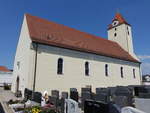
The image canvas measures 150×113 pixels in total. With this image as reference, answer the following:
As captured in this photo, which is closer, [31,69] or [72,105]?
[72,105]

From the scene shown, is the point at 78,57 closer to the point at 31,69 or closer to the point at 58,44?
the point at 58,44

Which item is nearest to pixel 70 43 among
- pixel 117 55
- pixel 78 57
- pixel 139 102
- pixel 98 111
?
pixel 78 57

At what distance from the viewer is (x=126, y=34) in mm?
29484

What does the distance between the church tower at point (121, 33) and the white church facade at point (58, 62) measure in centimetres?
485

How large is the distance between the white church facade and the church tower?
4.85 meters

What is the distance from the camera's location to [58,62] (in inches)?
667

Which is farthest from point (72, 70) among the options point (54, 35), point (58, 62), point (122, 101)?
point (122, 101)

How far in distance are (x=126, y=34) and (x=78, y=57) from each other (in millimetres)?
15491

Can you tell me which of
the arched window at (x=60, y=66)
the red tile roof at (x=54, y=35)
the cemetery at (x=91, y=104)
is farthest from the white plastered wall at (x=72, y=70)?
the cemetery at (x=91, y=104)

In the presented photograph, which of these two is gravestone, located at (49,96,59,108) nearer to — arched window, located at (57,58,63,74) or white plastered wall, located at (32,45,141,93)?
white plastered wall, located at (32,45,141,93)

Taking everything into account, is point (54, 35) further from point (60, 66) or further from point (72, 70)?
point (72, 70)

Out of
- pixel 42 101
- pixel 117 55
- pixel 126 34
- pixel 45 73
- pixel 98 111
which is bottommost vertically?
pixel 42 101

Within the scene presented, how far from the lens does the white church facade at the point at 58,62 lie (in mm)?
15320

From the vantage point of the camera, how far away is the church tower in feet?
96.5
